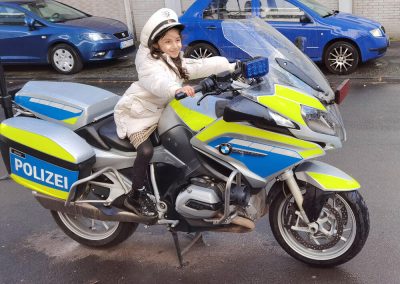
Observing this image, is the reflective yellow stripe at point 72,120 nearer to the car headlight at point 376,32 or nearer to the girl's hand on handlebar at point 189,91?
the girl's hand on handlebar at point 189,91

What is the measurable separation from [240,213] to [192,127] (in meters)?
0.67

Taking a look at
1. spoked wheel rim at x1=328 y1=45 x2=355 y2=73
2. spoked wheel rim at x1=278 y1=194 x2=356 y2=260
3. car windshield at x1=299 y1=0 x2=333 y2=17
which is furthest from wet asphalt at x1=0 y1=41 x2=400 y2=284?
car windshield at x1=299 y1=0 x2=333 y2=17

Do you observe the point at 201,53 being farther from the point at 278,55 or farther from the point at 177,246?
the point at 278,55

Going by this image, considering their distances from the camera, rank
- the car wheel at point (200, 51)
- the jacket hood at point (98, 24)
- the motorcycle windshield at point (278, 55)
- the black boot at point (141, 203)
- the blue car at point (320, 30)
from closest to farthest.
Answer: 1. the motorcycle windshield at point (278, 55)
2. the black boot at point (141, 203)
3. the blue car at point (320, 30)
4. the car wheel at point (200, 51)
5. the jacket hood at point (98, 24)

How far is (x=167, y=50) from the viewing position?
3.59 m

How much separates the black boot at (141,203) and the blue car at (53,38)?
7.89 metres

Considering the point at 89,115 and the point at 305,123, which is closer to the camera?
the point at 305,123

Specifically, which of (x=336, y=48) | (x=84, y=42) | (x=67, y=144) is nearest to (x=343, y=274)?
(x=67, y=144)

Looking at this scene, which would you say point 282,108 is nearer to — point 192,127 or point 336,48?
point 192,127

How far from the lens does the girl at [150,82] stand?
3482 millimetres

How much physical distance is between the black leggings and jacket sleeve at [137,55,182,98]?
40 cm

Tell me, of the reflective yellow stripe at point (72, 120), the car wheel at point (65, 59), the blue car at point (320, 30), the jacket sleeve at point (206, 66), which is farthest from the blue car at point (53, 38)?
the jacket sleeve at point (206, 66)

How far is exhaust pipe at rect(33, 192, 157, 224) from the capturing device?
3.91m

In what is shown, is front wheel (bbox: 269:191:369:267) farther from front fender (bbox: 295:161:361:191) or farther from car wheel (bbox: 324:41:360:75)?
car wheel (bbox: 324:41:360:75)
